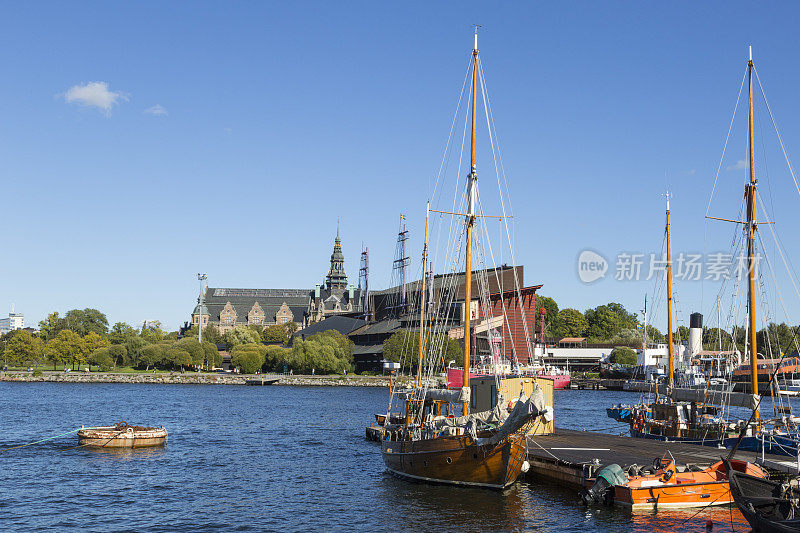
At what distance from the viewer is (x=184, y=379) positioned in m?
165

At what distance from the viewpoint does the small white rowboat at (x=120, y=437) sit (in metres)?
56.4

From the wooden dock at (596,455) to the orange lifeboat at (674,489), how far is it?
2.50 metres

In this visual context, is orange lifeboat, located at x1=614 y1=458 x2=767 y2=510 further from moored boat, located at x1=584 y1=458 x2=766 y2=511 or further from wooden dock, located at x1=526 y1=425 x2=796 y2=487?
wooden dock, located at x1=526 y1=425 x2=796 y2=487

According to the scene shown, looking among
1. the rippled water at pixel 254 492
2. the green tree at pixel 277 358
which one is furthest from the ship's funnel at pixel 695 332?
the green tree at pixel 277 358

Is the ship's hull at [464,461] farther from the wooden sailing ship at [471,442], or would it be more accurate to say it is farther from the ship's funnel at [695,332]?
the ship's funnel at [695,332]

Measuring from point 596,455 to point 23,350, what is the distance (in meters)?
180

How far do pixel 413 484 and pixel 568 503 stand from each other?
9322mm

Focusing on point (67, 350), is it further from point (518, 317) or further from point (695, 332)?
point (695, 332)

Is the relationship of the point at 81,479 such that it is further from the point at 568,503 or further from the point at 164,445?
the point at 568,503

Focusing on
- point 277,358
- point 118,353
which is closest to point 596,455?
point 277,358

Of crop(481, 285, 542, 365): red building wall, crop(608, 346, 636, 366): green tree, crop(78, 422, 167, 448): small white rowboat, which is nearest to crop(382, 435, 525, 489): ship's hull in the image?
crop(78, 422, 167, 448): small white rowboat

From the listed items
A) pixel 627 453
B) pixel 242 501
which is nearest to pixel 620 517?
pixel 627 453

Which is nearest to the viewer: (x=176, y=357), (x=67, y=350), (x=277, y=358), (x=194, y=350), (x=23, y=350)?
(x=176, y=357)

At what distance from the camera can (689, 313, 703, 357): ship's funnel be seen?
150625 mm
